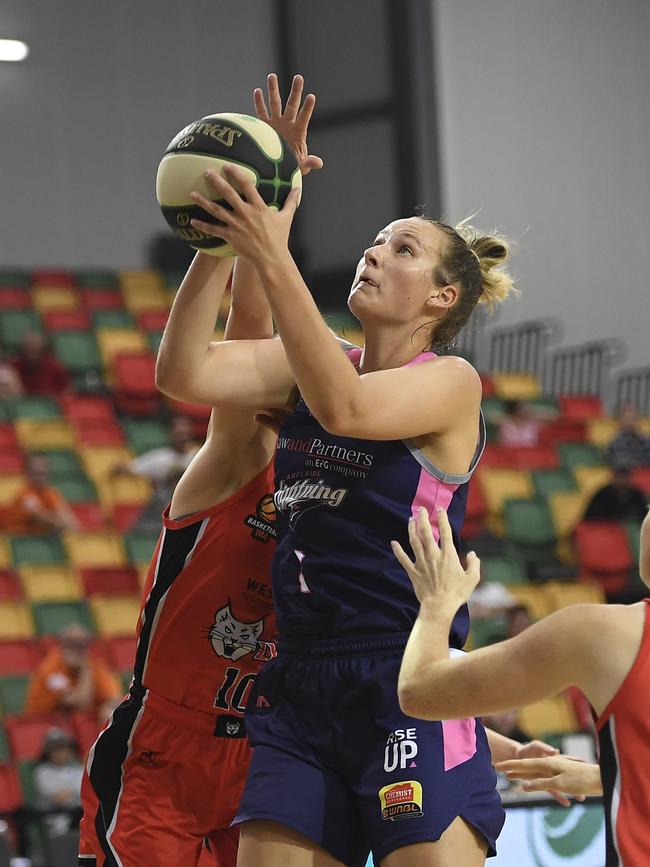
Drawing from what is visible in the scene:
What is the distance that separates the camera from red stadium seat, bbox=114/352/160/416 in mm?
12453

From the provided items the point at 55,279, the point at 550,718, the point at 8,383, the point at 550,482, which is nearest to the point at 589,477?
the point at 550,482

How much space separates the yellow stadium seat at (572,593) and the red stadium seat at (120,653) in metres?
3.10

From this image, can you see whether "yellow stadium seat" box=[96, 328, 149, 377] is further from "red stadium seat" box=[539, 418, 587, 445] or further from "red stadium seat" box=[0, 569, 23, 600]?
"red stadium seat" box=[0, 569, 23, 600]

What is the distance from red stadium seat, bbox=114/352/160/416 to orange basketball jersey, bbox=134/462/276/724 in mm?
9407

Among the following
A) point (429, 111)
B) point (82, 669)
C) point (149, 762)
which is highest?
point (429, 111)

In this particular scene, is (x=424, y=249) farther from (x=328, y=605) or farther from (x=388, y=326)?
(x=328, y=605)

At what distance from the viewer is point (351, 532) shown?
2.68 metres

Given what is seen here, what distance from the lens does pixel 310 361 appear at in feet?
8.05

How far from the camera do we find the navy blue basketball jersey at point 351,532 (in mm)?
2664

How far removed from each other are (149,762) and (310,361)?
1126 mm

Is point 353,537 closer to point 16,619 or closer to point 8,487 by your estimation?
point 16,619

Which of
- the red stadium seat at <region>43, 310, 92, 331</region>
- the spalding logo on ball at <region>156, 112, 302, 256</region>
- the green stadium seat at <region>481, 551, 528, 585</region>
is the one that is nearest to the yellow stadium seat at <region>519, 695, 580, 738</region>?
the green stadium seat at <region>481, 551, 528, 585</region>

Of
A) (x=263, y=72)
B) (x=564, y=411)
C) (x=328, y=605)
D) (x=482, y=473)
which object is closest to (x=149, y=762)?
(x=328, y=605)

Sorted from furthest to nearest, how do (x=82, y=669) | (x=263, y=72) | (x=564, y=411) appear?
(x=263, y=72), (x=564, y=411), (x=82, y=669)
